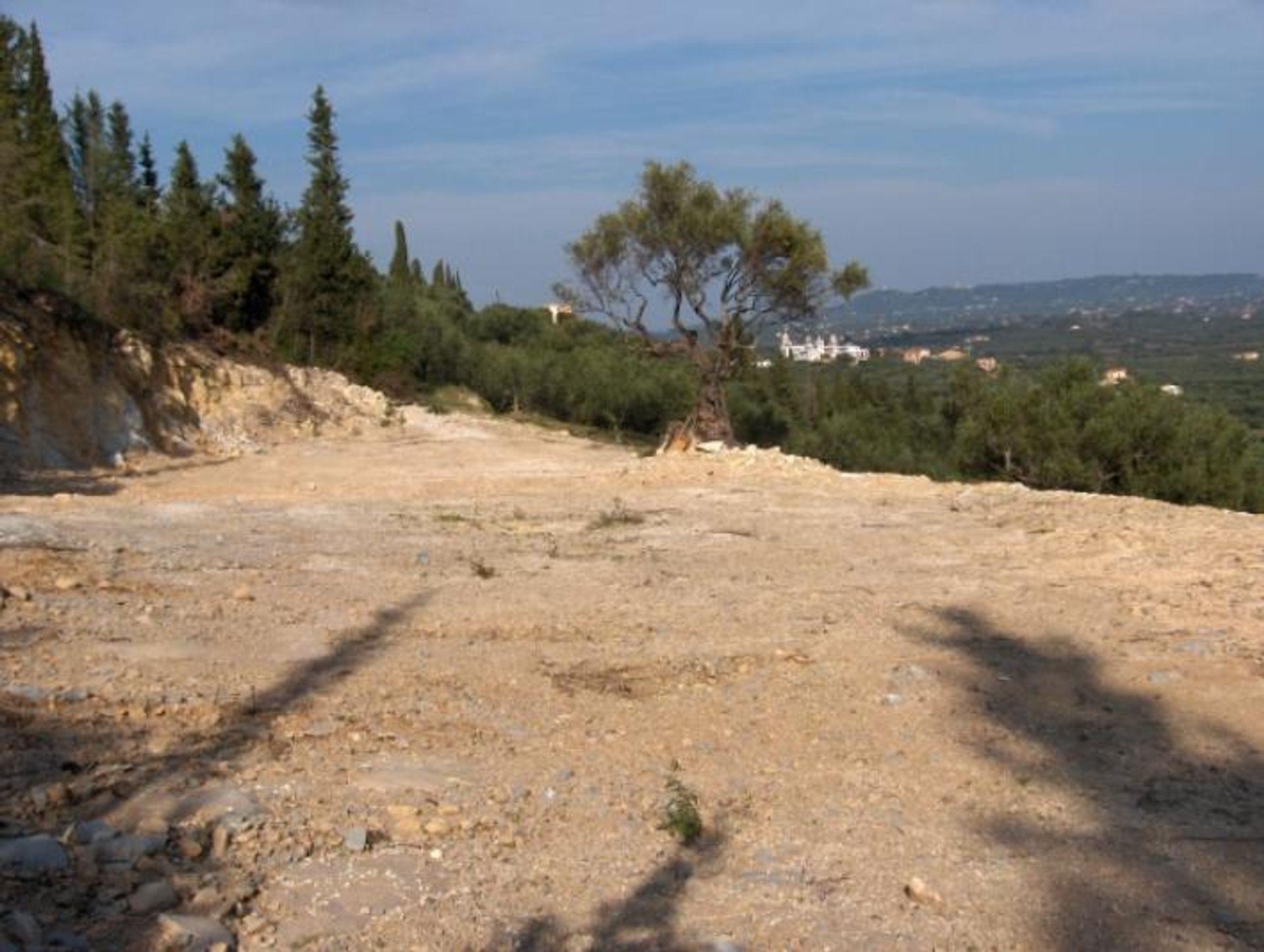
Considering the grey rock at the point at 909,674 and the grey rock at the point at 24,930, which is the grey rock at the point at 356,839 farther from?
the grey rock at the point at 909,674

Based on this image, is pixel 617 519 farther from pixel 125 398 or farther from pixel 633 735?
pixel 125 398

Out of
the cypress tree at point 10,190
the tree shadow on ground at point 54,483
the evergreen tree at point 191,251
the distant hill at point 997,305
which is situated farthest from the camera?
the distant hill at point 997,305

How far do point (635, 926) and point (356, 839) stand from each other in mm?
998

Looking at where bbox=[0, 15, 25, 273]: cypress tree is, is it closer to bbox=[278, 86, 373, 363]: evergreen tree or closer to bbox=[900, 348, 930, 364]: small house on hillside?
bbox=[278, 86, 373, 363]: evergreen tree

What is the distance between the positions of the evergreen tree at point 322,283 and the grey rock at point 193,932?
87.9ft

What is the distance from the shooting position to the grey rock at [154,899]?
11.1 feet

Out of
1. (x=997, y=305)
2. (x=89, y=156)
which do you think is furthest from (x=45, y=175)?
(x=997, y=305)

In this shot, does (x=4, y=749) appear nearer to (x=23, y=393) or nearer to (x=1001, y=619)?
(x=1001, y=619)

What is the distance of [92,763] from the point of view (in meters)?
4.38

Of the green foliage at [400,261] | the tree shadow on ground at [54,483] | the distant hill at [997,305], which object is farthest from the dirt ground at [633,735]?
the distant hill at [997,305]

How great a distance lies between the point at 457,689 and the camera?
574 centimetres

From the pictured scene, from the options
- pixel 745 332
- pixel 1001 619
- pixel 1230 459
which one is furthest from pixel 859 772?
pixel 1230 459

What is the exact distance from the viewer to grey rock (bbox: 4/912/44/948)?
3.06m

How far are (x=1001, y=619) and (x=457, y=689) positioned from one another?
3.52m
